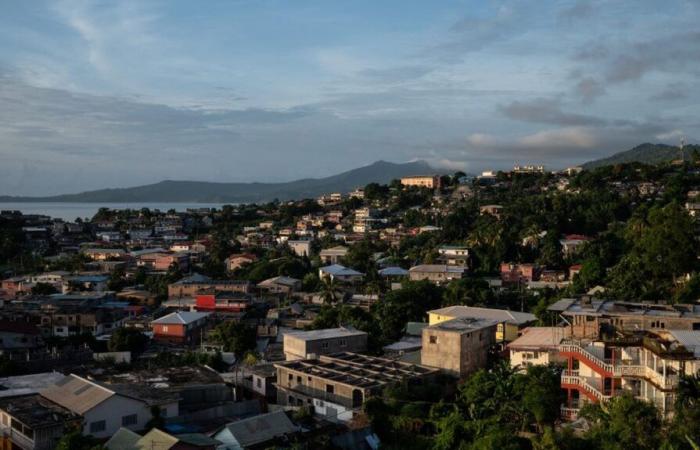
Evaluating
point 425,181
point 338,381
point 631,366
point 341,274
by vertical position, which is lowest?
point 338,381

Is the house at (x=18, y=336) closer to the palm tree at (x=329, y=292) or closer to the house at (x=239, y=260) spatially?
the palm tree at (x=329, y=292)

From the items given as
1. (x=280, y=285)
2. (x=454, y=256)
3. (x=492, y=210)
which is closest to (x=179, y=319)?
(x=280, y=285)

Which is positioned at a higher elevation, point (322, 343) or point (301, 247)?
point (301, 247)

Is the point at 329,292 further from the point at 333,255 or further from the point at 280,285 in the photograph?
the point at 333,255

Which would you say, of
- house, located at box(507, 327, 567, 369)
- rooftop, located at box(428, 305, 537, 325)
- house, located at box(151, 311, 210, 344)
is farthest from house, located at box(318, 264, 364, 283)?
house, located at box(507, 327, 567, 369)

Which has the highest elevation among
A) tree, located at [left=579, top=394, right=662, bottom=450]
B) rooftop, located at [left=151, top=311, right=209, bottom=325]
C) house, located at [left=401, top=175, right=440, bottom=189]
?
house, located at [left=401, top=175, right=440, bottom=189]

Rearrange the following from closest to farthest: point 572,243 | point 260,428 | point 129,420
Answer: point 260,428 < point 129,420 < point 572,243

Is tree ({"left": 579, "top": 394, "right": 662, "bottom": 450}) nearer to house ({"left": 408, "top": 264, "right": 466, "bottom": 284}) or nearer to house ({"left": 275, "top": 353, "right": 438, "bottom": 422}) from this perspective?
house ({"left": 275, "top": 353, "right": 438, "bottom": 422})
